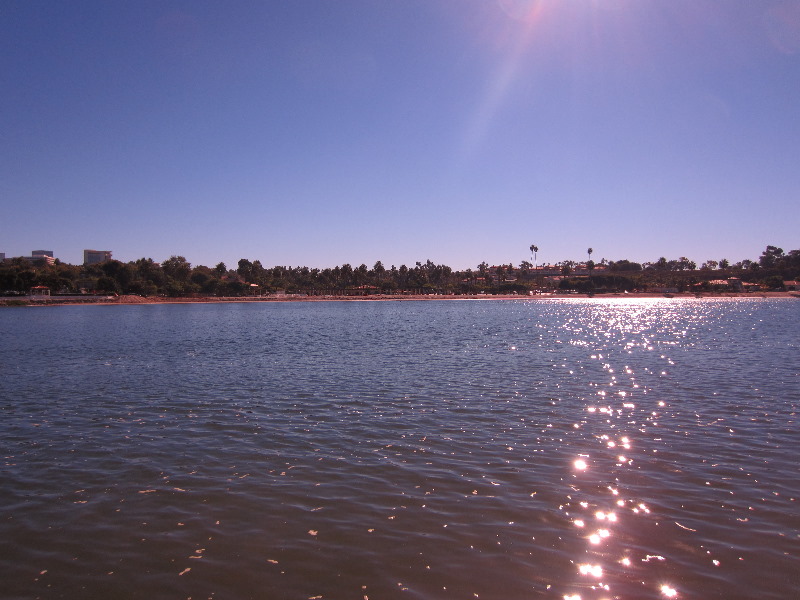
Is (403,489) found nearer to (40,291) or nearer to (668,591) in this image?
(668,591)

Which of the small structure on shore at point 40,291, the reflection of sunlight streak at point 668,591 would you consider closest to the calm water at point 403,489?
the reflection of sunlight streak at point 668,591

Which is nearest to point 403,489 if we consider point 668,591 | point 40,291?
point 668,591

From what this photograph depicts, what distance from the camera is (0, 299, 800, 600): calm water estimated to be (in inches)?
287

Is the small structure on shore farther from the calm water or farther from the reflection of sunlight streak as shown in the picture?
the reflection of sunlight streak

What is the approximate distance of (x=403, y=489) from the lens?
10367mm

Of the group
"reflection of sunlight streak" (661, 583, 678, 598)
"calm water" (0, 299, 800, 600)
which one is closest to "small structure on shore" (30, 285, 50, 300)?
"calm water" (0, 299, 800, 600)

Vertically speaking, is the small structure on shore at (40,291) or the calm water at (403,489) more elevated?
the small structure on shore at (40,291)

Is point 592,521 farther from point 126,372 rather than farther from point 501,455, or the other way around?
point 126,372

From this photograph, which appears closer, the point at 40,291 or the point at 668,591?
the point at 668,591

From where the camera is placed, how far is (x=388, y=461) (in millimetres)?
12062

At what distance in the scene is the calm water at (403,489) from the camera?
7301 mm

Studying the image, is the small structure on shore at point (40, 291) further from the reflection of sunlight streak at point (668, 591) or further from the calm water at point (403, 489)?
the reflection of sunlight streak at point (668, 591)

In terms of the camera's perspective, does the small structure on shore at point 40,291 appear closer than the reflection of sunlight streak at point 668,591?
No

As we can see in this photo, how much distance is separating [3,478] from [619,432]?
48.8 feet
